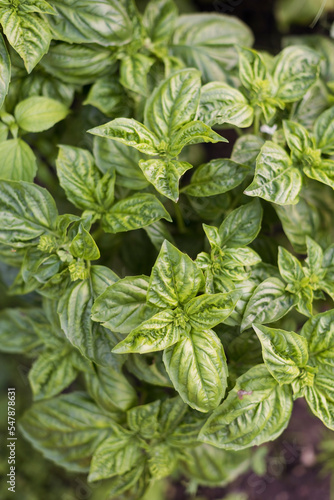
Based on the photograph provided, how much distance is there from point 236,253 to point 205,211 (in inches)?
8.9

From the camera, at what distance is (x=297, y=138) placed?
1.12 m

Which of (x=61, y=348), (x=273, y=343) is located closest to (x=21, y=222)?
(x=61, y=348)

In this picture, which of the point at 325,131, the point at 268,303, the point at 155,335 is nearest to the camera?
the point at 155,335

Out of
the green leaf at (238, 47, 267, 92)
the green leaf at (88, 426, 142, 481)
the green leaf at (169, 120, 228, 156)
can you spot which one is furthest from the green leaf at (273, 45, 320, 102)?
the green leaf at (88, 426, 142, 481)

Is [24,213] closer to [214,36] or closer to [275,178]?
[275,178]

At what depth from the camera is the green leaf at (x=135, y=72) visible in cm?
118

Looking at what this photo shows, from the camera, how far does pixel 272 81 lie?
3.83ft

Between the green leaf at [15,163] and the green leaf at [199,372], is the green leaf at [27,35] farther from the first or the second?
the green leaf at [199,372]

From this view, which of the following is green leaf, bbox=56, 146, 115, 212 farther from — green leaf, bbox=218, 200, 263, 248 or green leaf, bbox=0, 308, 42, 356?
green leaf, bbox=0, 308, 42, 356

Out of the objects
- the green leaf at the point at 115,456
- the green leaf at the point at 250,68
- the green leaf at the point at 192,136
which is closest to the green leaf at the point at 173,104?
the green leaf at the point at 192,136

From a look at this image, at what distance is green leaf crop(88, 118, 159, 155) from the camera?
3.23ft

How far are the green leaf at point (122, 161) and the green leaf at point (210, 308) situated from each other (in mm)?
350

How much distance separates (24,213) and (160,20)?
0.67 meters

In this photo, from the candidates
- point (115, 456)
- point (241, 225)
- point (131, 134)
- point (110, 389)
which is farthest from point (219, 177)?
point (115, 456)
